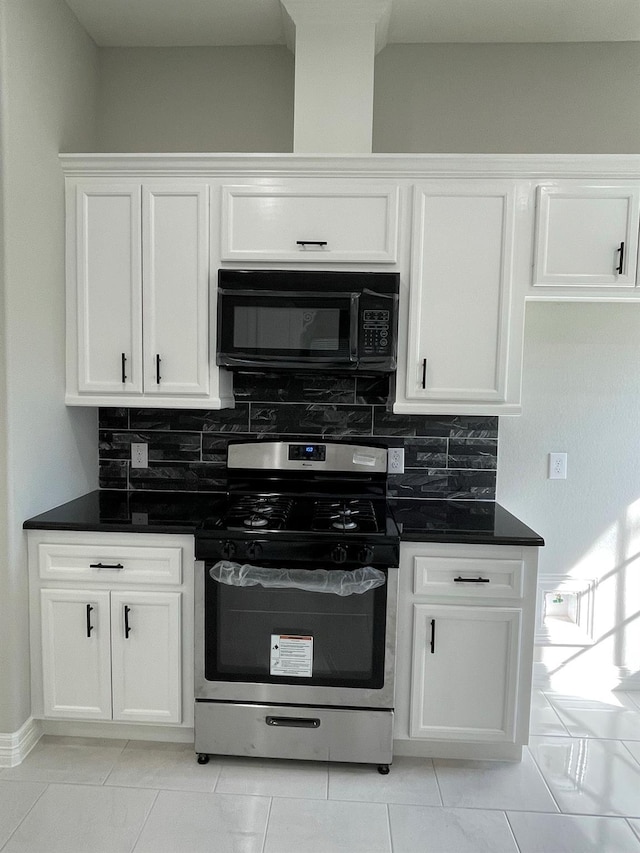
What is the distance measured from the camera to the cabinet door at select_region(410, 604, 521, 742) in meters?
2.09

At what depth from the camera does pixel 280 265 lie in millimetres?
2311

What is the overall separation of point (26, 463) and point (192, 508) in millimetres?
644

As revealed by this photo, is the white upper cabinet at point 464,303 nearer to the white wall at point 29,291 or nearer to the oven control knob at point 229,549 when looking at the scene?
the oven control knob at point 229,549

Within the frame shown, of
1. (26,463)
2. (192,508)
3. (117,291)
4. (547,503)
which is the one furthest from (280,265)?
(547,503)

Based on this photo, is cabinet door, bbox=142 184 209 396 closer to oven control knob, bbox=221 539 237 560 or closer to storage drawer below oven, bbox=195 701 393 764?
oven control knob, bbox=221 539 237 560

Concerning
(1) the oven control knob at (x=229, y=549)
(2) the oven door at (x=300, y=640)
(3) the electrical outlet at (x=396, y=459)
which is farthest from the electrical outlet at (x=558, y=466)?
(1) the oven control knob at (x=229, y=549)

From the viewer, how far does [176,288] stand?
7.62 feet

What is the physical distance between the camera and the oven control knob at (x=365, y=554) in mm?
2020

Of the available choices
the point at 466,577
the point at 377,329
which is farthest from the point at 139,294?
the point at 466,577

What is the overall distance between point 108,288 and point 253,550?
3.96ft

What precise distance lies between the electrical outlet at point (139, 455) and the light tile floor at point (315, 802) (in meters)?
1.14

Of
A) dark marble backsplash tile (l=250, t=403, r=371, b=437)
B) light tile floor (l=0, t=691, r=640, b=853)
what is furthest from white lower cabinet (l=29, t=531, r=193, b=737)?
dark marble backsplash tile (l=250, t=403, r=371, b=437)

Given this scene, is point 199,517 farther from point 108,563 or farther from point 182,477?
point 182,477

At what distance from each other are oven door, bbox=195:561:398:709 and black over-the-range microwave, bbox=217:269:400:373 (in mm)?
802
